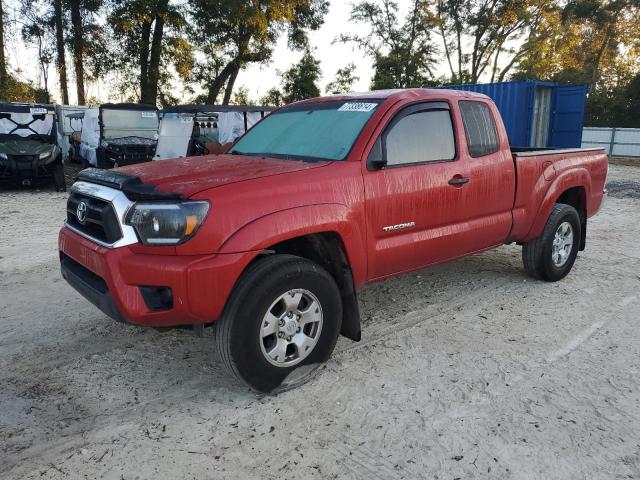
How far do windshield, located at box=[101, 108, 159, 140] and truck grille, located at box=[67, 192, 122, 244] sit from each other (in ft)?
40.5

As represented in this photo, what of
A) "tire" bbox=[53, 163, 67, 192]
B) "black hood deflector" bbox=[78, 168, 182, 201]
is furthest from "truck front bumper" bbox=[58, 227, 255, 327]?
"tire" bbox=[53, 163, 67, 192]

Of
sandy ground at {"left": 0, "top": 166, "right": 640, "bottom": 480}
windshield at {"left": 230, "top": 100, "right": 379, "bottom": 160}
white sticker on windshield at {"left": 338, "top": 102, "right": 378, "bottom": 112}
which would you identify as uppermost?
white sticker on windshield at {"left": 338, "top": 102, "right": 378, "bottom": 112}

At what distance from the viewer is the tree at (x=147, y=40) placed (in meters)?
22.0

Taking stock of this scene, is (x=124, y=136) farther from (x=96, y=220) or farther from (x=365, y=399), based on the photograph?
(x=365, y=399)

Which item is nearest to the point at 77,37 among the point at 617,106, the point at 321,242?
the point at 321,242

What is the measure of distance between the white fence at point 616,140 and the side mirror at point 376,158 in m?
21.6

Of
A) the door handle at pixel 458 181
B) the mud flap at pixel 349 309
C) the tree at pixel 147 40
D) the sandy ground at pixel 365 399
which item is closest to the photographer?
the sandy ground at pixel 365 399

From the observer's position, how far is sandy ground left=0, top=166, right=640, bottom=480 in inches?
99.5

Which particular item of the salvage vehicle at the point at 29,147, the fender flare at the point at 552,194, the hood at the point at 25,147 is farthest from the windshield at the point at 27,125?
the fender flare at the point at 552,194

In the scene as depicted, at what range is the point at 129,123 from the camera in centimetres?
1567

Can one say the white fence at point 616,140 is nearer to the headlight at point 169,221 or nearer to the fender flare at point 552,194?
the fender flare at point 552,194

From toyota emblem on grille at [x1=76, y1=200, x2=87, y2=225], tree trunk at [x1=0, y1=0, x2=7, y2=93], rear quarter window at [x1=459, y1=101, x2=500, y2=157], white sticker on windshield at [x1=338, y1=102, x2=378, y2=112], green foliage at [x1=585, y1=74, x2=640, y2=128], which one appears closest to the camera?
toyota emblem on grille at [x1=76, y1=200, x2=87, y2=225]

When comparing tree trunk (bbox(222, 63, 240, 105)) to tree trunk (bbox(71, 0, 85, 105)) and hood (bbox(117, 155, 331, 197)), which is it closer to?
tree trunk (bbox(71, 0, 85, 105))

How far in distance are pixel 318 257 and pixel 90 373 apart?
1668 millimetres
